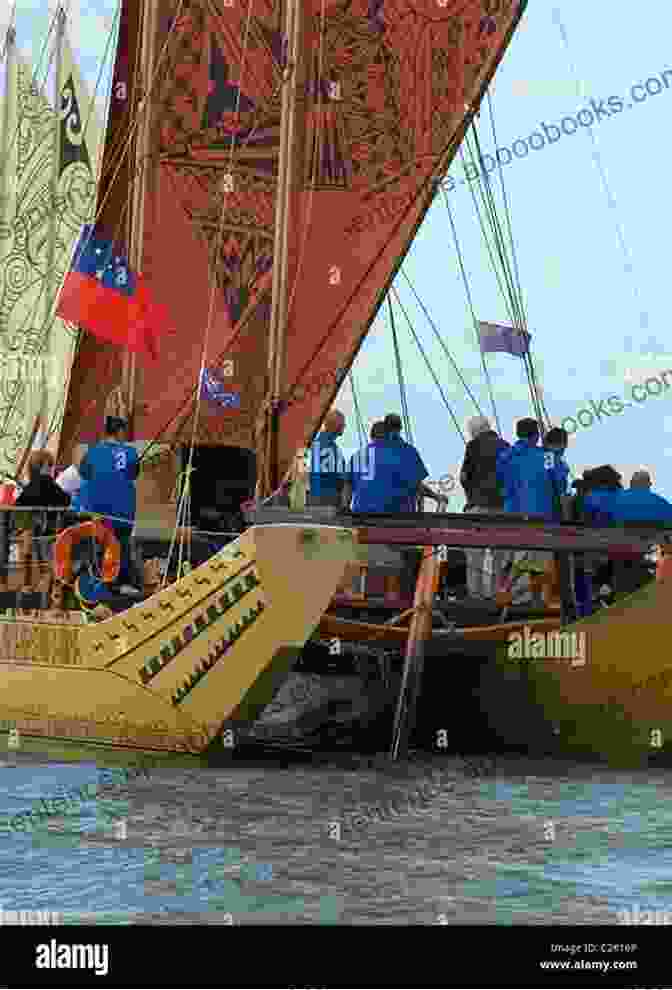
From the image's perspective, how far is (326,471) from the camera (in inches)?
993

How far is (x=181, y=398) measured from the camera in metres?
33.9

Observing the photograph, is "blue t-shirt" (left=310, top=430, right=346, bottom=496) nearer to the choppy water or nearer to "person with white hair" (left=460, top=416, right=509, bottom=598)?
"person with white hair" (left=460, top=416, right=509, bottom=598)

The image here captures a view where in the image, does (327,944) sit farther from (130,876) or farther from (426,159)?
(426,159)

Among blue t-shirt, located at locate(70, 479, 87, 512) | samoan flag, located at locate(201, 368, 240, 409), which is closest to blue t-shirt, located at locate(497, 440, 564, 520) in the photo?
blue t-shirt, located at locate(70, 479, 87, 512)

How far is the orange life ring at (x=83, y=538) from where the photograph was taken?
24.5 meters

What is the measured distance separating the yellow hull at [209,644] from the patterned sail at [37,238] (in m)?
17.5

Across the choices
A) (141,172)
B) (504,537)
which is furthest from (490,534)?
(141,172)

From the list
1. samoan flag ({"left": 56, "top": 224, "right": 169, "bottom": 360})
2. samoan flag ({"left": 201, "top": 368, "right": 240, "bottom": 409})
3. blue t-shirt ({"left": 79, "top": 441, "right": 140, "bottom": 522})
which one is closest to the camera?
blue t-shirt ({"left": 79, "top": 441, "right": 140, "bottom": 522})

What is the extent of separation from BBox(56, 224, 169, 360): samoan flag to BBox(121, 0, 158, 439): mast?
439cm

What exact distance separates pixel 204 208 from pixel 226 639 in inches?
511

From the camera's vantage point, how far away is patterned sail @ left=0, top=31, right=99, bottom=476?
1686 inches

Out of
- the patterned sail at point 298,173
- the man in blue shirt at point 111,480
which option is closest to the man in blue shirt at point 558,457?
the patterned sail at point 298,173

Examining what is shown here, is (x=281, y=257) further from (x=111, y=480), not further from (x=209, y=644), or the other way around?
(x=209, y=644)

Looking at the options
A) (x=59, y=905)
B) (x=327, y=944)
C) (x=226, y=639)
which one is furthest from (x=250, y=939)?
(x=226, y=639)
